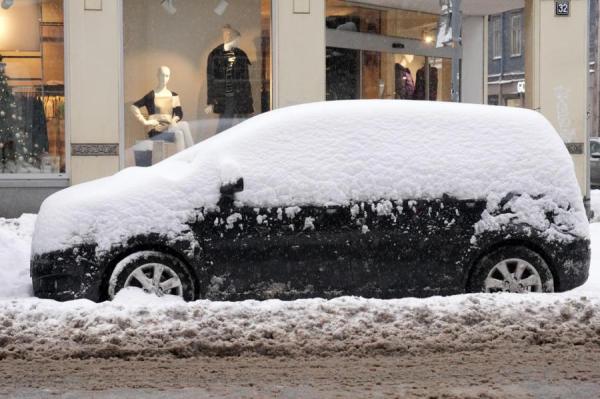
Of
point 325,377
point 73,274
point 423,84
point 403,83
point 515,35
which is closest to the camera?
point 325,377

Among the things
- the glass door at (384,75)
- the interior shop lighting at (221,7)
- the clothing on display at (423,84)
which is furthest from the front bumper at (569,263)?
the clothing on display at (423,84)

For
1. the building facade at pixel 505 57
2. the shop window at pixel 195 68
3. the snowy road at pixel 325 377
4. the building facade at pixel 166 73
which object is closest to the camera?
the snowy road at pixel 325 377

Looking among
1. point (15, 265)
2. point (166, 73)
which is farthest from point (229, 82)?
point (15, 265)

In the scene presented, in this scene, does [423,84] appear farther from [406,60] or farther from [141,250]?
[141,250]

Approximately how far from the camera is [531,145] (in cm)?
839

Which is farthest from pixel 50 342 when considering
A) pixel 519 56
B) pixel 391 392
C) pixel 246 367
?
pixel 519 56

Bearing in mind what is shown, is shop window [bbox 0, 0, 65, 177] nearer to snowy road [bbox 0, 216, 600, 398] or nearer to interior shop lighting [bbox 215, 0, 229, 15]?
interior shop lighting [bbox 215, 0, 229, 15]

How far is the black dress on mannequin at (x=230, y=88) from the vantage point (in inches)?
602

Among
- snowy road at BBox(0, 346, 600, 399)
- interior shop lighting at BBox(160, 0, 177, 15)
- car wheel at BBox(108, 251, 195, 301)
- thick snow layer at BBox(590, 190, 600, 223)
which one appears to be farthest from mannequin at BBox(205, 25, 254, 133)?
snowy road at BBox(0, 346, 600, 399)

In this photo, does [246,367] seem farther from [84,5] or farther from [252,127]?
[84,5]

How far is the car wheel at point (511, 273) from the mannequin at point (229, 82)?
302 inches

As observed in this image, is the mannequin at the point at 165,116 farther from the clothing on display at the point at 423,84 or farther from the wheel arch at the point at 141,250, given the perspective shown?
the wheel arch at the point at 141,250

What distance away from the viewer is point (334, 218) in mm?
8062

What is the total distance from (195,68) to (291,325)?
9.01 m
